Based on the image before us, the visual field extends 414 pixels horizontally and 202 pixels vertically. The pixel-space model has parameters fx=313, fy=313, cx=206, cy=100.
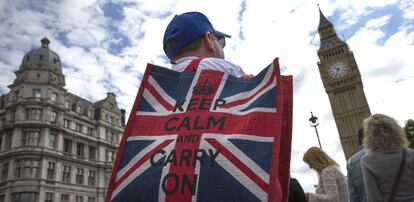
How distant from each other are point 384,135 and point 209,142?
2.85m

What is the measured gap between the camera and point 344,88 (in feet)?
223

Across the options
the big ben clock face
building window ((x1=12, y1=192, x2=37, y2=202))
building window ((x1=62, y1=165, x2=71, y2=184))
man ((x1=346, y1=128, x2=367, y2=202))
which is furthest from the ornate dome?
the big ben clock face

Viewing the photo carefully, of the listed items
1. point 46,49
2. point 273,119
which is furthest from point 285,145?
point 46,49

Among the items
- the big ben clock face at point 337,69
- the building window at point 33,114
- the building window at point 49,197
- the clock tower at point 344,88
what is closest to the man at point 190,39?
the building window at point 49,197

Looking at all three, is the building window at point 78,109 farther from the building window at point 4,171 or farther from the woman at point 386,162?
the woman at point 386,162

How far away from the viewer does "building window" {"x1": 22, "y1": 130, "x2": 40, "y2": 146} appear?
30.4m

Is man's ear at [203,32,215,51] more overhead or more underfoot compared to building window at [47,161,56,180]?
more underfoot

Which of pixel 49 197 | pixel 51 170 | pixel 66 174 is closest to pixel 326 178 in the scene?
pixel 49 197

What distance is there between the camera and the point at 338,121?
65.6 m

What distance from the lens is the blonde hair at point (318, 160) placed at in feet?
14.7

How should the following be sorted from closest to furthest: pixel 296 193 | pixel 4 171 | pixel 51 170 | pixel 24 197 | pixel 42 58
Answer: pixel 296 193 → pixel 24 197 → pixel 4 171 → pixel 51 170 → pixel 42 58

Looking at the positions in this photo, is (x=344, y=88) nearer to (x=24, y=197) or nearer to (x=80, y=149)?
(x=80, y=149)

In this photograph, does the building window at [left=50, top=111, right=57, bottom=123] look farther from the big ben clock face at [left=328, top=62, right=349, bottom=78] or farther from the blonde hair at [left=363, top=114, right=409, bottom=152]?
the big ben clock face at [left=328, top=62, right=349, bottom=78]

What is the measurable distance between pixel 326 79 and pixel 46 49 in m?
55.7
